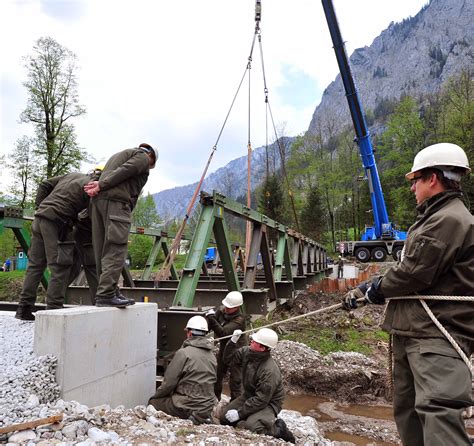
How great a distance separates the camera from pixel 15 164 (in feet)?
70.0

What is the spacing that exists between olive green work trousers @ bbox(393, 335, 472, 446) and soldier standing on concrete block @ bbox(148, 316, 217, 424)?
7.79 ft

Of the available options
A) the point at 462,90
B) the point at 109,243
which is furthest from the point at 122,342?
the point at 462,90

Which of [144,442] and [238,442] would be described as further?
[238,442]

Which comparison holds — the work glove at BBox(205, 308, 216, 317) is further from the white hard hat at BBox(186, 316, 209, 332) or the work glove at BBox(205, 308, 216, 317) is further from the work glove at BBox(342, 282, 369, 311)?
the work glove at BBox(342, 282, 369, 311)

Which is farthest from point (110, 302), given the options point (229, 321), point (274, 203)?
point (274, 203)

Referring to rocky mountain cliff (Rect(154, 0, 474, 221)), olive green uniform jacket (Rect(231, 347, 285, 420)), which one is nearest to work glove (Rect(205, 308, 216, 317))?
olive green uniform jacket (Rect(231, 347, 285, 420))

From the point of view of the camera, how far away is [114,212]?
415 cm

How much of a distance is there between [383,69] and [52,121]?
163 m

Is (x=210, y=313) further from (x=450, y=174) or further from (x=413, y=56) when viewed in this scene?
(x=413, y=56)

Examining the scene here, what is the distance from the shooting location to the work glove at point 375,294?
8.67 ft

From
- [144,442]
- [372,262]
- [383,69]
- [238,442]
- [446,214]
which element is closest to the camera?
[446,214]

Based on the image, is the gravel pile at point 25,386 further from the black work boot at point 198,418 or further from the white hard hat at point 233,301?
the white hard hat at point 233,301

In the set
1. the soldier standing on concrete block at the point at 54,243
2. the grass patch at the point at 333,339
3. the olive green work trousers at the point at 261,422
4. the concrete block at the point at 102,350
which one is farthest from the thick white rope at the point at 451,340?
the grass patch at the point at 333,339

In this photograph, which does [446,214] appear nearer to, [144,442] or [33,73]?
[144,442]
